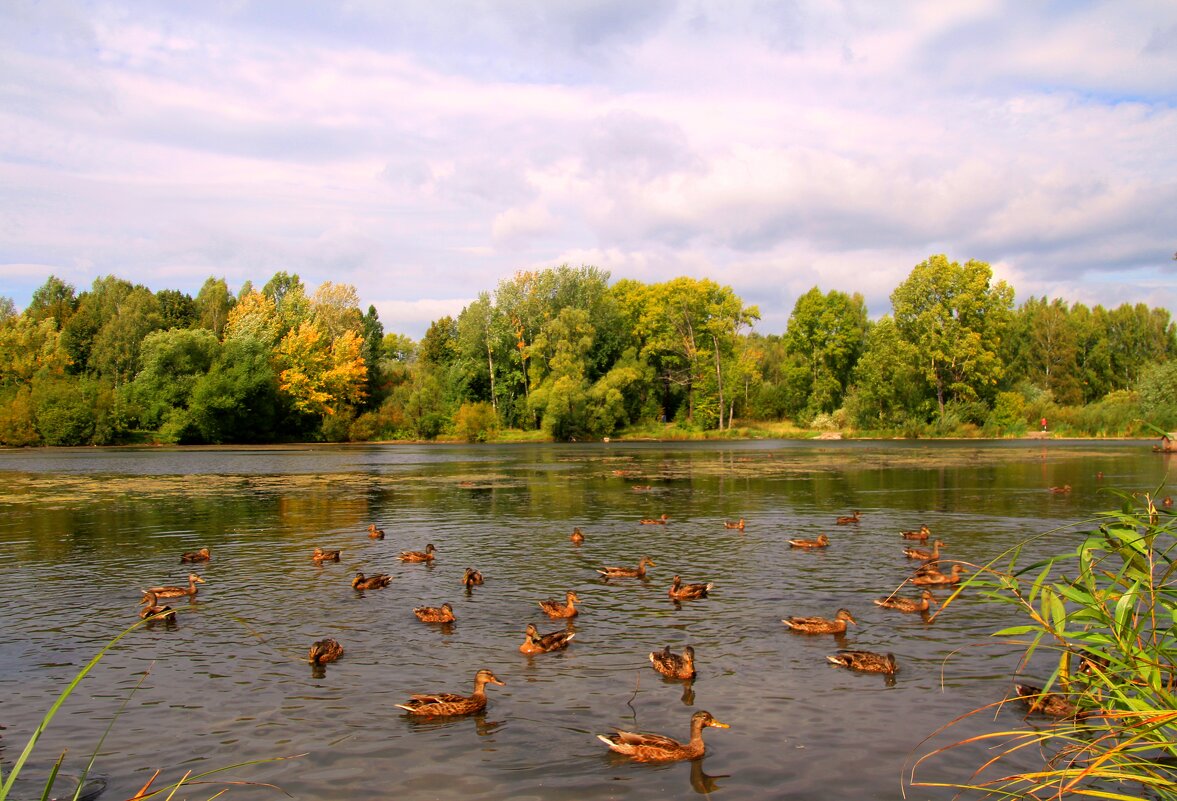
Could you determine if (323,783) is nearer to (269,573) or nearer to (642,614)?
(642,614)

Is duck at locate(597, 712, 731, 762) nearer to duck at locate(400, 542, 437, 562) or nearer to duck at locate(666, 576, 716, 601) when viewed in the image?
duck at locate(666, 576, 716, 601)

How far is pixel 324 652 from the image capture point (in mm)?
12242

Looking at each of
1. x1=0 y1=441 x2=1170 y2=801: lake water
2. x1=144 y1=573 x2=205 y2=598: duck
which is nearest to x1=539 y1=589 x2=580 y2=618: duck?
x1=0 y1=441 x2=1170 y2=801: lake water

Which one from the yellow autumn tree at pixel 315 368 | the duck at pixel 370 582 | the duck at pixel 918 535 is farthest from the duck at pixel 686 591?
the yellow autumn tree at pixel 315 368

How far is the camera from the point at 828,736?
956 centimetres

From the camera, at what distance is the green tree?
8100 cm

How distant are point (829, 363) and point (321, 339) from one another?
57778mm

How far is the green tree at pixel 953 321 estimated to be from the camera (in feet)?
266

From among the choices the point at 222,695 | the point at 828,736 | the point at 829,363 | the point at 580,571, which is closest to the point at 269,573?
the point at 580,571

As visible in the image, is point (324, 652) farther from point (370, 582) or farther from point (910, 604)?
point (910, 604)

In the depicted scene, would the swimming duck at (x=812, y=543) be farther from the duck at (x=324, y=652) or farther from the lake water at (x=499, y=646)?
the duck at (x=324, y=652)

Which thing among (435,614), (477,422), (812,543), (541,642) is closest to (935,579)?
(812,543)

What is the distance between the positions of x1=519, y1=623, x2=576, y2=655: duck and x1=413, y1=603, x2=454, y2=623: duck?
2.00 metres

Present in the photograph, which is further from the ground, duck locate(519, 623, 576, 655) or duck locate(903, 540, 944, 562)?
duck locate(903, 540, 944, 562)
